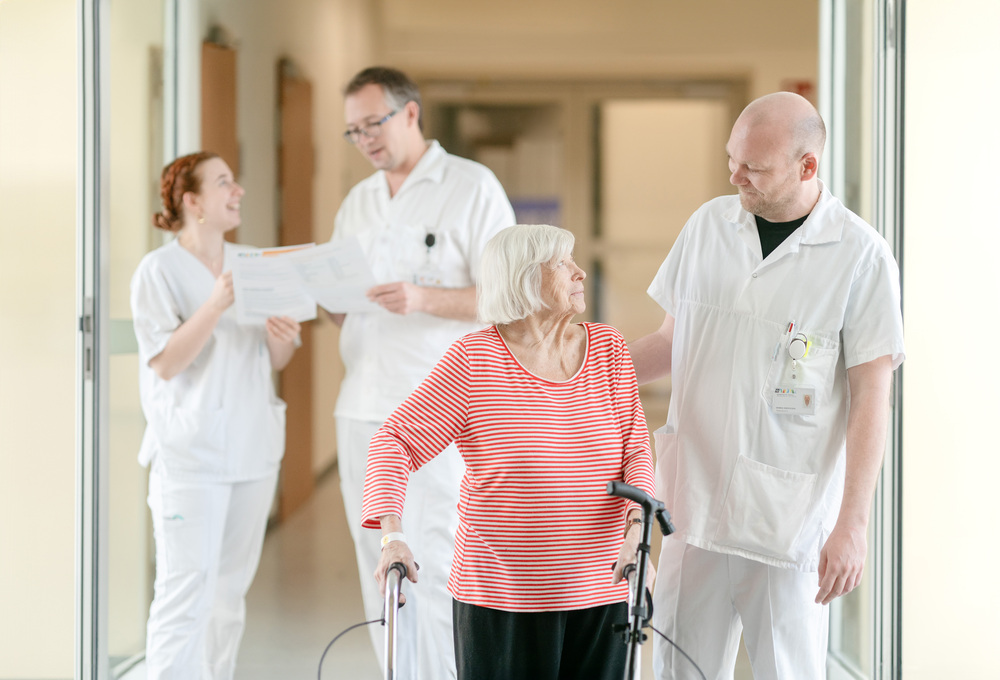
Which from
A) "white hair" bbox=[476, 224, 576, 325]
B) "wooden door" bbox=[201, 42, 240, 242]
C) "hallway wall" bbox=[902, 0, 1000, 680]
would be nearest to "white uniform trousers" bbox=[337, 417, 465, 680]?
"white hair" bbox=[476, 224, 576, 325]

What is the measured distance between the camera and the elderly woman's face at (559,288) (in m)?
1.43

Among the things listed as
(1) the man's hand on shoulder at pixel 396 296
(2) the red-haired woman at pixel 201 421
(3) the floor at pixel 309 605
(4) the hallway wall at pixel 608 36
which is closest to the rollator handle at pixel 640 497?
(1) the man's hand on shoulder at pixel 396 296

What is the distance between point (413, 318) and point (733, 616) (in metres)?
1.12

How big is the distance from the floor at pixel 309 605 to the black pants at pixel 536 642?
51.8 inches

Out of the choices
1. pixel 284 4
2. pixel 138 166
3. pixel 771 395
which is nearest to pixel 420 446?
pixel 771 395

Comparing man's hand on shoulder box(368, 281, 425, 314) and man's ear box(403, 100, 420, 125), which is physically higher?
man's ear box(403, 100, 420, 125)

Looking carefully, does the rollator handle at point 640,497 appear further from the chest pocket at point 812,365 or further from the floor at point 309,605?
the floor at point 309,605

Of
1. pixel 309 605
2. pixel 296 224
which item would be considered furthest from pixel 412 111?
pixel 309 605

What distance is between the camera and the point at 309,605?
3.28 meters

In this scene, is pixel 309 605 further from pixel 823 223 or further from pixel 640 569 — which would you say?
pixel 823 223

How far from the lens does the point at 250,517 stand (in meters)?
2.32

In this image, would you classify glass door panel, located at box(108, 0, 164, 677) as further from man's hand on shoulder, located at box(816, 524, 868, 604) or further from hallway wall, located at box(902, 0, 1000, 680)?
hallway wall, located at box(902, 0, 1000, 680)

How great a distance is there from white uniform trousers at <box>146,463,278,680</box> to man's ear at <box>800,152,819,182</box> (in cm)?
160

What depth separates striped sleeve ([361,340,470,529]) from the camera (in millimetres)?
1364
